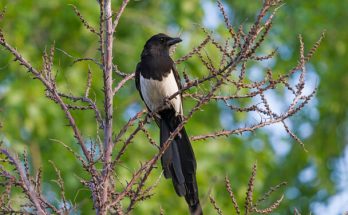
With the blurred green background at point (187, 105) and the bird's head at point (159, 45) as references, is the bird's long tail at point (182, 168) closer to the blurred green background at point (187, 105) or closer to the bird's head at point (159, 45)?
the bird's head at point (159, 45)

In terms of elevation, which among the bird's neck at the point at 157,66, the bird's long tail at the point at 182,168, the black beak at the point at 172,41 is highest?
the black beak at the point at 172,41

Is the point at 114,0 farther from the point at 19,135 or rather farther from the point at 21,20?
the point at 19,135

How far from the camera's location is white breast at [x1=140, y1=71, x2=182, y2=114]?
14.1 feet

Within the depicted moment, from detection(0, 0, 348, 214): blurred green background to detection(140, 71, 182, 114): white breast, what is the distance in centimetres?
174

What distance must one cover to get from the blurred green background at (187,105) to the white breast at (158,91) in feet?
5.71

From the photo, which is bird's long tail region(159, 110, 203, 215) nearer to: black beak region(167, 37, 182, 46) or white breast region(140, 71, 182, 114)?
white breast region(140, 71, 182, 114)

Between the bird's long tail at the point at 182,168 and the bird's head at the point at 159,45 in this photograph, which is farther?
the bird's head at the point at 159,45

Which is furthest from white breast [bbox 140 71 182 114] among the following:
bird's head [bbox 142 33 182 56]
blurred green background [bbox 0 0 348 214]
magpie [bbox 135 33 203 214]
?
blurred green background [bbox 0 0 348 214]

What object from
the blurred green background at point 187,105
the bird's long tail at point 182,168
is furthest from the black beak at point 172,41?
the blurred green background at point 187,105

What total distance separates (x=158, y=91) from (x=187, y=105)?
446 centimetres

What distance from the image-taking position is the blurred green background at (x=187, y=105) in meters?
6.39

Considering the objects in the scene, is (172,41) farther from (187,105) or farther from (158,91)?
(187,105)

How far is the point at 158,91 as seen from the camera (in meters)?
4.31

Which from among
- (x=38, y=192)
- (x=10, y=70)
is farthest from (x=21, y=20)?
(x=38, y=192)
